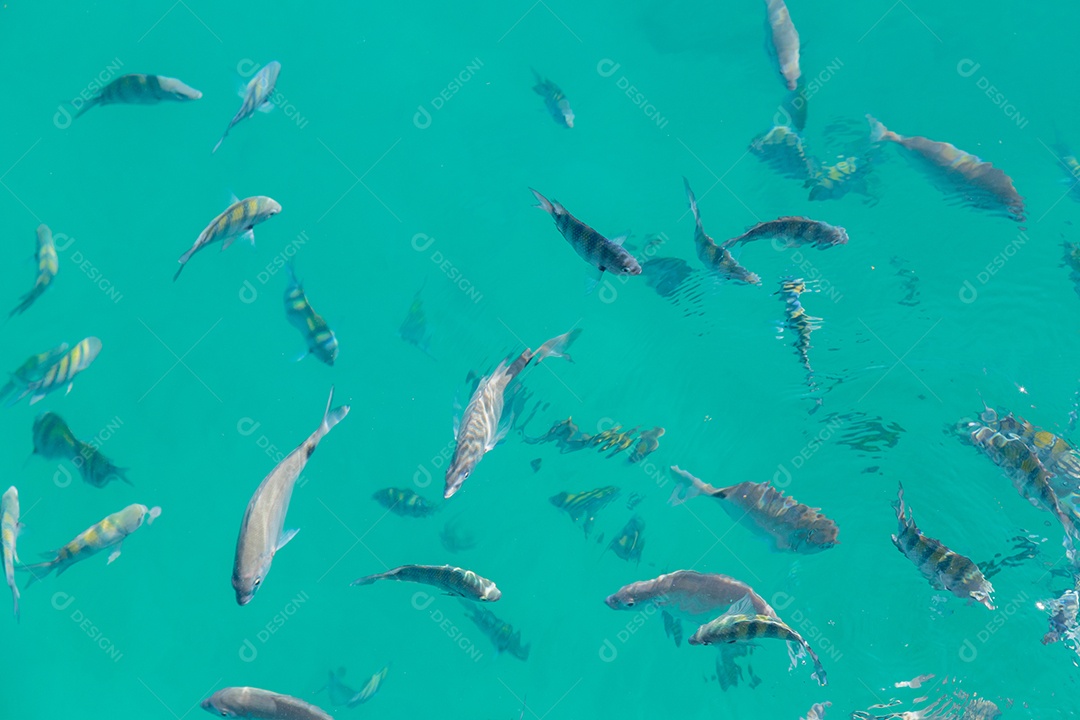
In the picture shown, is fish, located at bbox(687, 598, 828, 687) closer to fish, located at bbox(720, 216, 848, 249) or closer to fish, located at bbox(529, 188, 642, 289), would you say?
fish, located at bbox(529, 188, 642, 289)

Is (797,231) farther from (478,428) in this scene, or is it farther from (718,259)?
(478,428)

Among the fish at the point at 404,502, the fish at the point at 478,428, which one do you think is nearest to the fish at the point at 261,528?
the fish at the point at 478,428

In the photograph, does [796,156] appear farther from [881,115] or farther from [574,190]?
[574,190]

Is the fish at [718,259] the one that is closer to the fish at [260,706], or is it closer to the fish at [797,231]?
the fish at [797,231]

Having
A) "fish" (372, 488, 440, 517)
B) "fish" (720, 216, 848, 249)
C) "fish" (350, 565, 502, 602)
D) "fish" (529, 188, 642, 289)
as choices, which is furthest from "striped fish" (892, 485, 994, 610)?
"fish" (372, 488, 440, 517)

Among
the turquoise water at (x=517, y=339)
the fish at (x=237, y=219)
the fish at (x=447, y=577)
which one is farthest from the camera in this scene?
the turquoise water at (x=517, y=339)

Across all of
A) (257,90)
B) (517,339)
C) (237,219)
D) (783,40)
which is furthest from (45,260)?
(783,40)

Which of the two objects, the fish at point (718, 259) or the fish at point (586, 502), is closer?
Answer: the fish at point (718, 259)
